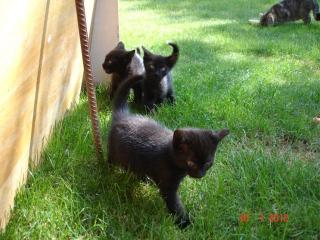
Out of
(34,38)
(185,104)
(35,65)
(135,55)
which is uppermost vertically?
(34,38)

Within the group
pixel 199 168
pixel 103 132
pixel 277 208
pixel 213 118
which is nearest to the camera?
pixel 199 168

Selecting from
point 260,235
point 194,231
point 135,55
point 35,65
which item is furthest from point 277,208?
point 135,55

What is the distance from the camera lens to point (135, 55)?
4.27 meters

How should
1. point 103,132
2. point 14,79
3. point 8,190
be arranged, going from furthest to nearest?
point 103,132, point 8,190, point 14,79

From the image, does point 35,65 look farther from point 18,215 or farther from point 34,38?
point 18,215

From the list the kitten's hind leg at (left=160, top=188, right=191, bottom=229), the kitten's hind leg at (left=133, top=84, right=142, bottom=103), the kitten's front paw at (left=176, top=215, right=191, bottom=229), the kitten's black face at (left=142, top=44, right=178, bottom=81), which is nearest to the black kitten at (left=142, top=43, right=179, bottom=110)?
the kitten's black face at (left=142, top=44, right=178, bottom=81)

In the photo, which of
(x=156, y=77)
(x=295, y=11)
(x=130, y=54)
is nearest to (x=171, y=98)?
(x=156, y=77)

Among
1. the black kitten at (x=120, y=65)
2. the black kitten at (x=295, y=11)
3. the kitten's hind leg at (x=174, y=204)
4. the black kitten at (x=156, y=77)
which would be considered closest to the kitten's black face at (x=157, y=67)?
the black kitten at (x=156, y=77)

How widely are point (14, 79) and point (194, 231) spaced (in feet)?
3.76

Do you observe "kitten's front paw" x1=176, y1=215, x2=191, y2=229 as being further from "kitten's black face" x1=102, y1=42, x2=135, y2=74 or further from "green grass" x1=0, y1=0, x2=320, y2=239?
"kitten's black face" x1=102, y1=42, x2=135, y2=74

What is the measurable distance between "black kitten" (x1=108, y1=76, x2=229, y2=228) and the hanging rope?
0.12 m

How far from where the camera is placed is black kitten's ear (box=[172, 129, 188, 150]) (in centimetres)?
237

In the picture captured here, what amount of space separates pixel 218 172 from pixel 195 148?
2.06ft

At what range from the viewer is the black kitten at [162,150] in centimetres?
238
